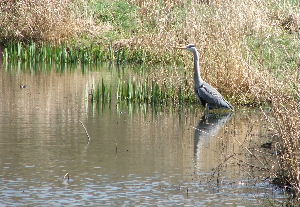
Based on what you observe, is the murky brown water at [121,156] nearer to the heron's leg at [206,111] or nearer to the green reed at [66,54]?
the heron's leg at [206,111]

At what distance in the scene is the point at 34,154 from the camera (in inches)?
436

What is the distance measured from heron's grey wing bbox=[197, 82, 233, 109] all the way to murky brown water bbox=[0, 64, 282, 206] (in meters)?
0.23

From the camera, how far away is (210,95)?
Result: 47.6 ft

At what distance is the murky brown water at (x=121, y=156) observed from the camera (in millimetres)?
9141

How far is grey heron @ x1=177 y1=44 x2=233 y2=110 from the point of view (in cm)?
1453

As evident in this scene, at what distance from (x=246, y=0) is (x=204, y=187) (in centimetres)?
1001

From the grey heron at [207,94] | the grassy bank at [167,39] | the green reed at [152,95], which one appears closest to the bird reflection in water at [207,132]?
the grey heron at [207,94]

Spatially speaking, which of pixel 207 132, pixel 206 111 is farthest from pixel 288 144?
pixel 206 111

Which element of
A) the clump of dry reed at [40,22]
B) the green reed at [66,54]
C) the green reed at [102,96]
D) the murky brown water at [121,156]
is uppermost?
the clump of dry reed at [40,22]

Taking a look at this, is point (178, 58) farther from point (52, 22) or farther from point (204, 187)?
point (204, 187)

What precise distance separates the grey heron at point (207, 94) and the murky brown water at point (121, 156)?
0.20 meters

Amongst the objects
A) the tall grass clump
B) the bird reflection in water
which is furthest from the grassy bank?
the bird reflection in water

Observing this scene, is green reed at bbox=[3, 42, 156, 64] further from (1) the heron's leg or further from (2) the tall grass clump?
(2) the tall grass clump

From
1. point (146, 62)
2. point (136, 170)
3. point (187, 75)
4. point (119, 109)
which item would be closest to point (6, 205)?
point (136, 170)
